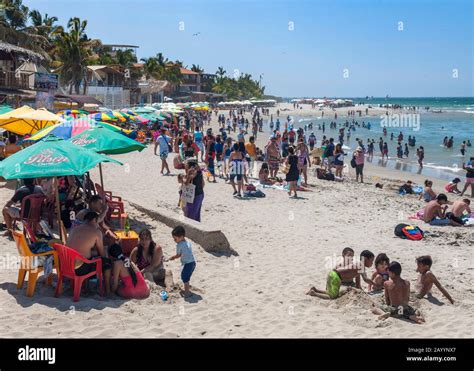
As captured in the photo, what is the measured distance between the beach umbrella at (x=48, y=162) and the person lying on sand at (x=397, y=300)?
3628 millimetres

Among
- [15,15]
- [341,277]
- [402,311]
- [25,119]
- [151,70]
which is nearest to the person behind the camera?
[402,311]

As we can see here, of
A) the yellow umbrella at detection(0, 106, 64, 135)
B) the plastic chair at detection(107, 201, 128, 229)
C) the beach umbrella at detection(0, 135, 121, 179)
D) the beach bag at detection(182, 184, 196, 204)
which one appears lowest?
the plastic chair at detection(107, 201, 128, 229)

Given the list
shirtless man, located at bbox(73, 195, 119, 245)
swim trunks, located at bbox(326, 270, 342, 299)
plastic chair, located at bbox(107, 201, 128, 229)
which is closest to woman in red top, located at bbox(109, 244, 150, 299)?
shirtless man, located at bbox(73, 195, 119, 245)

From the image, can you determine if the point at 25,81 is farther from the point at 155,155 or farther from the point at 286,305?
the point at 286,305

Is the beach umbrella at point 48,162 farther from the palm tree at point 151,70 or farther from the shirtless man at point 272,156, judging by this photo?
Result: the palm tree at point 151,70

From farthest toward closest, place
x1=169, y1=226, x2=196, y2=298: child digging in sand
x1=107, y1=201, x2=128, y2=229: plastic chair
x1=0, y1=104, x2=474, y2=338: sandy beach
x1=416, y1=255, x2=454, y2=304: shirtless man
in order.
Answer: x1=107, y1=201, x2=128, y2=229: plastic chair → x1=416, y1=255, x2=454, y2=304: shirtless man → x1=169, y1=226, x2=196, y2=298: child digging in sand → x1=0, y1=104, x2=474, y2=338: sandy beach

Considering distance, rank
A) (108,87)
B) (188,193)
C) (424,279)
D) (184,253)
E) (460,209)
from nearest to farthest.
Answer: (184,253) < (424,279) < (188,193) < (460,209) < (108,87)

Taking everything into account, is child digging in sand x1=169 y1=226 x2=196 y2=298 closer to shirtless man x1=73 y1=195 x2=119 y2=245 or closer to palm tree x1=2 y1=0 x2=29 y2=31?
shirtless man x1=73 y1=195 x2=119 y2=245

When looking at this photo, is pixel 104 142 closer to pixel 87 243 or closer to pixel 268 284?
pixel 87 243

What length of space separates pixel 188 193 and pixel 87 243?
3610 millimetres

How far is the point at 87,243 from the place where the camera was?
18.1 ft

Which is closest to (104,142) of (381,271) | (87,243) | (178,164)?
(87,243)

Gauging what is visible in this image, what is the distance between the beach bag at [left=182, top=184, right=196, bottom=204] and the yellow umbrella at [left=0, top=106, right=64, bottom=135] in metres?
3.38

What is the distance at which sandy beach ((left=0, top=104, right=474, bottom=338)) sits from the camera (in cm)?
513
